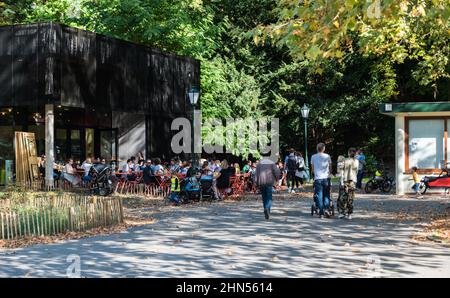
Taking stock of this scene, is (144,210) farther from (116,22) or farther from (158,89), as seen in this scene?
(116,22)

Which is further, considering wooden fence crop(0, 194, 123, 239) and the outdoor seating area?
the outdoor seating area

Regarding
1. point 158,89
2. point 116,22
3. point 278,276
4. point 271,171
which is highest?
point 116,22

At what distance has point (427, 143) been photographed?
25703 mm

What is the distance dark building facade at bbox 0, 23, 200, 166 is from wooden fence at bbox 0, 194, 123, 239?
13.3 meters

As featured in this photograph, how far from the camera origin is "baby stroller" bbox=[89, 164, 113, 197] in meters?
23.9

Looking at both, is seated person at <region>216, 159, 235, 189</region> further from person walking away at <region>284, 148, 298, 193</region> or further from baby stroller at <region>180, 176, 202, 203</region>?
person walking away at <region>284, 148, 298, 193</region>

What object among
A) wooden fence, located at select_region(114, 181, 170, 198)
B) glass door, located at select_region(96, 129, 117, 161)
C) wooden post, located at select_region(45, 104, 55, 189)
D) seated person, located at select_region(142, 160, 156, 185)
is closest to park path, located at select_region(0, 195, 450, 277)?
wooden fence, located at select_region(114, 181, 170, 198)

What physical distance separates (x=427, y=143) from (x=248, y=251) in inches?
643

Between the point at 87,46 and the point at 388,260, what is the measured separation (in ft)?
70.1

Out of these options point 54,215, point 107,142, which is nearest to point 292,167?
point 107,142

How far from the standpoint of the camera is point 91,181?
24234 mm

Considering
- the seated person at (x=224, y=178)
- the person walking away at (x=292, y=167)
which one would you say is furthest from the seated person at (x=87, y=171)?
the person walking away at (x=292, y=167)

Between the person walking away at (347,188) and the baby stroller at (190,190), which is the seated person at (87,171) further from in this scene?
the person walking away at (347,188)
